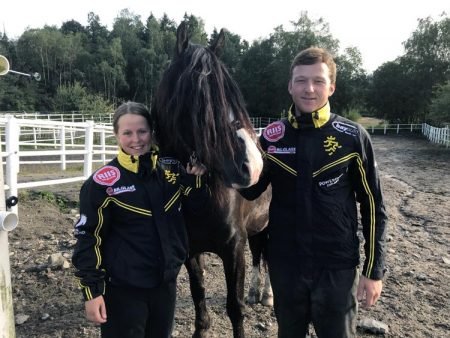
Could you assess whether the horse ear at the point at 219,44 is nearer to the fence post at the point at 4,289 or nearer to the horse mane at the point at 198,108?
the horse mane at the point at 198,108

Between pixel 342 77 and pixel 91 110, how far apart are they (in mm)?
25052

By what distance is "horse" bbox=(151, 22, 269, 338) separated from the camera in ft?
6.22

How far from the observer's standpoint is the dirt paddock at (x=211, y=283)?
3021 mm

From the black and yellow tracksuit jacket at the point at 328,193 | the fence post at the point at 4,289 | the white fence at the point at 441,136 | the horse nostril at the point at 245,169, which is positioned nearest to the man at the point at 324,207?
the black and yellow tracksuit jacket at the point at 328,193

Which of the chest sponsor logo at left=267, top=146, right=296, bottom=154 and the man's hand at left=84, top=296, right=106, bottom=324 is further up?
the chest sponsor logo at left=267, top=146, right=296, bottom=154

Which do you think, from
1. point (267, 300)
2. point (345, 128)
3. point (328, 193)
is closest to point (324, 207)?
point (328, 193)

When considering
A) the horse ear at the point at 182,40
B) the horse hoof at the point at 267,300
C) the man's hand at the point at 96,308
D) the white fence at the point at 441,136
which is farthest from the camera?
the white fence at the point at 441,136

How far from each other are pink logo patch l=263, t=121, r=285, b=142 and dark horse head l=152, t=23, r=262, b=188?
0.27ft

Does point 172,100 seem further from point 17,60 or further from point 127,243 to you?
point 17,60

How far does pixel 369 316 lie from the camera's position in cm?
316

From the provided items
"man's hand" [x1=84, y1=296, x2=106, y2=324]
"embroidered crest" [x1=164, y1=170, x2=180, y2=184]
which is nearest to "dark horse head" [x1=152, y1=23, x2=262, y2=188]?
"embroidered crest" [x1=164, y1=170, x2=180, y2=184]

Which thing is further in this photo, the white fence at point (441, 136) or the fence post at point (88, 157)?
the white fence at point (441, 136)

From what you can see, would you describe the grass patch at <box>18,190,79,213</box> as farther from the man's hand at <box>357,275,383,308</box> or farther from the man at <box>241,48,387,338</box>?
the man's hand at <box>357,275,383,308</box>

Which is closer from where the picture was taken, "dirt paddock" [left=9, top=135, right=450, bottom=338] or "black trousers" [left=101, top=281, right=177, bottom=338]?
"black trousers" [left=101, top=281, right=177, bottom=338]
